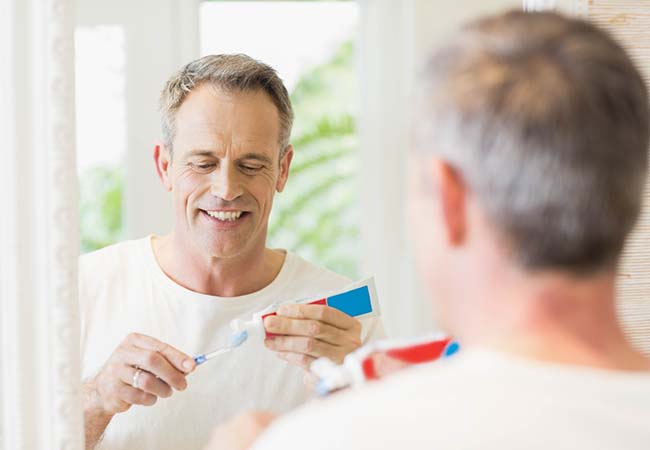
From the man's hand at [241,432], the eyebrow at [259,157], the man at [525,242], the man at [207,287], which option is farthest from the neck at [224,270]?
the man at [525,242]

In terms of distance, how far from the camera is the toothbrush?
89 centimetres

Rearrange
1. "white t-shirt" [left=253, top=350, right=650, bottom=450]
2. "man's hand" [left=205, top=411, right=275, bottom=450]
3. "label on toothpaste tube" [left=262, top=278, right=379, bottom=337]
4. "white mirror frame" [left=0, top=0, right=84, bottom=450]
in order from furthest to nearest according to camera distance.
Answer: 1. "label on toothpaste tube" [left=262, top=278, right=379, bottom=337]
2. "white mirror frame" [left=0, top=0, right=84, bottom=450]
3. "man's hand" [left=205, top=411, right=275, bottom=450]
4. "white t-shirt" [left=253, top=350, right=650, bottom=450]

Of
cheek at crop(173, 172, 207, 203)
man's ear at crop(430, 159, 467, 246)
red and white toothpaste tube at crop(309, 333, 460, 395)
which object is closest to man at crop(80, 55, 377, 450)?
cheek at crop(173, 172, 207, 203)

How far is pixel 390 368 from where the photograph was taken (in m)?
0.66

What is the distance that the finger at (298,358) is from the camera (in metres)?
0.93

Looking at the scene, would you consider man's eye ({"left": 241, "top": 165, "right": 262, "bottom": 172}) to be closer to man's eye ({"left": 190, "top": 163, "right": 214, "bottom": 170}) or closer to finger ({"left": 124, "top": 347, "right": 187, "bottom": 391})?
man's eye ({"left": 190, "top": 163, "right": 214, "bottom": 170})

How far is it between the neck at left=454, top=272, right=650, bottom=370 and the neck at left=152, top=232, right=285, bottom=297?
51 cm

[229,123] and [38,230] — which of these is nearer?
[38,230]

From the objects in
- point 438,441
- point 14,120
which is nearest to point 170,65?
point 14,120

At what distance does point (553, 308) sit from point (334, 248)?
0.50 m

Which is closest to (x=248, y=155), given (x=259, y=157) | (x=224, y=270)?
(x=259, y=157)

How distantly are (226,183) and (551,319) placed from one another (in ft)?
1.77

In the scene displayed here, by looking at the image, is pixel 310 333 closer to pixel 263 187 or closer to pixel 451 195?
pixel 263 187

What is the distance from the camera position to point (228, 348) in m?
0.92
